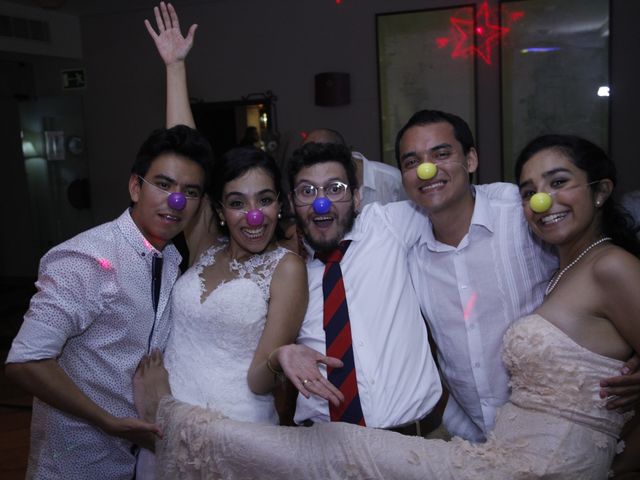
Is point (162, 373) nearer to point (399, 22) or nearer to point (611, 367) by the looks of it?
point (611, 367)

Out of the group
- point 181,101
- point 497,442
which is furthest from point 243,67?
point 497,442

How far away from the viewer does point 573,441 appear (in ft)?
5.69

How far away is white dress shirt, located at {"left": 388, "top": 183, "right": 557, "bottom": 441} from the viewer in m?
2.13

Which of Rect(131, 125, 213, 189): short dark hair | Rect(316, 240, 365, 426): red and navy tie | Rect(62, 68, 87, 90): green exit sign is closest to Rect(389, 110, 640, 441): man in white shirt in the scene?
Rect(316, 240, 365, 426): red and navy tie

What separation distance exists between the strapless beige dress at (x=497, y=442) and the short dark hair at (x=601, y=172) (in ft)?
1.30

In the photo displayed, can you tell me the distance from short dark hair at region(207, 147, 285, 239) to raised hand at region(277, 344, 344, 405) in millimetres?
648

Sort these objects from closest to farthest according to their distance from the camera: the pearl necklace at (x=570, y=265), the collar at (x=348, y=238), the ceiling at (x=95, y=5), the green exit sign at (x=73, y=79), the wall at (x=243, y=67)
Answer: the pearl necklace at (x=570, y=265)
the collar at (x=348, y=238)
the wall at (x=243, y=67)
the ceiling at (x=95, y=5)
the green exit sign at (x=73, y=79)

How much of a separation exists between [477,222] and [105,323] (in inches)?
52.5

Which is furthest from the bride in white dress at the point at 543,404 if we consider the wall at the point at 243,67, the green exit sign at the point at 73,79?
the green exit sign at the point at 73,79

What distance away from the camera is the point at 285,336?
6.55 ft

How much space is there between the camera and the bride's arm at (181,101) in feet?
7.93

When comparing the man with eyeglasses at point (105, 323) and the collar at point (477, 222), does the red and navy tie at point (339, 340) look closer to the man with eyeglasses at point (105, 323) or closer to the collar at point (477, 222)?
the collar at point (477, 222)

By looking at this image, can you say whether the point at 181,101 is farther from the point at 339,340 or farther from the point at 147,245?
the point at 339,340

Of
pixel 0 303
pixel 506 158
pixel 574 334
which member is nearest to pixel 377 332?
pixel 574 334
